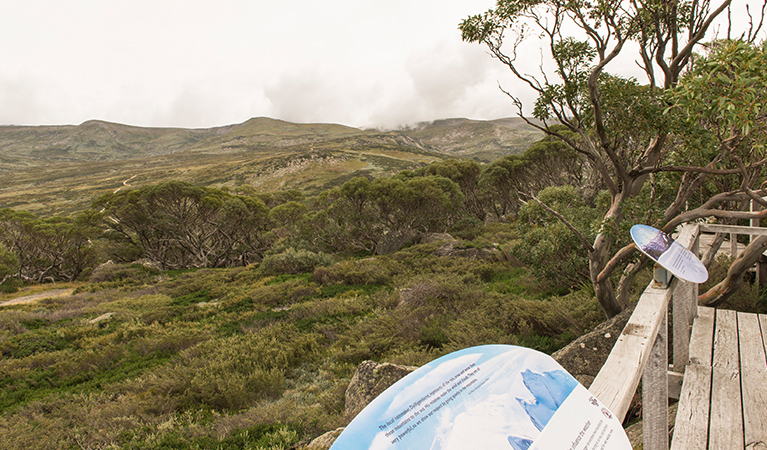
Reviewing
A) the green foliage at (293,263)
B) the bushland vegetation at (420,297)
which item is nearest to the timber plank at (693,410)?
the bushland vegetation at (420,297)

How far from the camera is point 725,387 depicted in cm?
275

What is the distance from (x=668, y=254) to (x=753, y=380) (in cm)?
183

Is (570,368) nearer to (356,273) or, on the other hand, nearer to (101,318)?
(356,273)

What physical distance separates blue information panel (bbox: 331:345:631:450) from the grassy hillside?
3.64 m

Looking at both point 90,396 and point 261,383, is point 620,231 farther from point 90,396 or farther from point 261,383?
point 90,396

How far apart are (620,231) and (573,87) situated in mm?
2057

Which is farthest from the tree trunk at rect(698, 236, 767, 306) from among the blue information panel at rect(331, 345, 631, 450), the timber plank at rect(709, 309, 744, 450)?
the blue information panel at rect(331, 345, 631, 450)

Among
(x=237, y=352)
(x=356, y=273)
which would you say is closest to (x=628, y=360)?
(x=237, y=352)

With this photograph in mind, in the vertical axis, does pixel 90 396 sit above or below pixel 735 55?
below

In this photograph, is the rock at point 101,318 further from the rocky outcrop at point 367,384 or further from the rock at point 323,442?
the rock at point 323,442

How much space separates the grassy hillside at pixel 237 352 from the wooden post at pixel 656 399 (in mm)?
3497

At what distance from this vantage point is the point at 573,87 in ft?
15.5

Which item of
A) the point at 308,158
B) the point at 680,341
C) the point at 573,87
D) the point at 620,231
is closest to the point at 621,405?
the point at 680,341

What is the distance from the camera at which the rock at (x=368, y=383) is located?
423 cm
